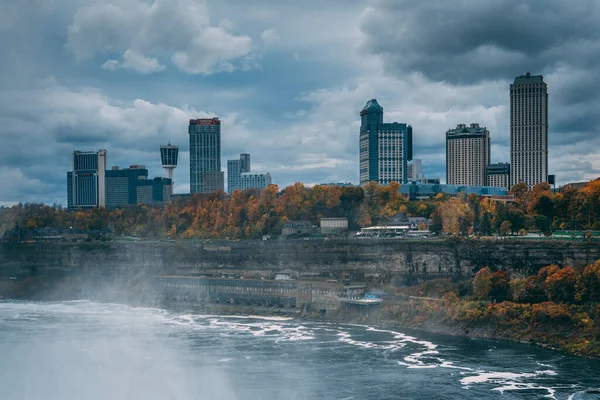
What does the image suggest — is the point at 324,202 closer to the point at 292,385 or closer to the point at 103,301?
the point at 103,301

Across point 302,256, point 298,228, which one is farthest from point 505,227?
point 298,228

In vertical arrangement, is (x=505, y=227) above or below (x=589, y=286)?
above

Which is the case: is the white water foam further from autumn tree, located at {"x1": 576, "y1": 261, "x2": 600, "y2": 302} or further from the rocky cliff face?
the rocky cliff face

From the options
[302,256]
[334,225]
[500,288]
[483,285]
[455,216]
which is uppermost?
[455,216]

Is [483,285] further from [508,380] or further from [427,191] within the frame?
[427,191]

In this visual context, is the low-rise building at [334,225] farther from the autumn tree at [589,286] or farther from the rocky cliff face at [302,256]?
the autumn tree at [589,286]
